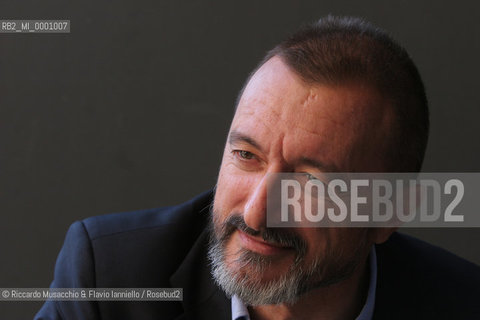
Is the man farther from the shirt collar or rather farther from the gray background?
the gray background

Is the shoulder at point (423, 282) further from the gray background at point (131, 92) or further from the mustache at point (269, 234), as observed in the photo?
the gray background at point (131, 92)

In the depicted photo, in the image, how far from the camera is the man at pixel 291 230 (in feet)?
3.36

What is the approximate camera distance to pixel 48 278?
5.20 feet

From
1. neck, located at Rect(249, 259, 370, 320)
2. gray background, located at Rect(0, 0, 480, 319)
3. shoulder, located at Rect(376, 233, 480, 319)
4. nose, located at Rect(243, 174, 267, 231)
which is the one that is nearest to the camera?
nose, located at Rect(243, 174, 267, 231)

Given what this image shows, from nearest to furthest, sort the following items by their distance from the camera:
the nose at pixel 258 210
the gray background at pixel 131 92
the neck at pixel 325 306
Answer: the nose at pixel 258 210 < the neck at pixel 325 306 < the gray background at pixel 131 92

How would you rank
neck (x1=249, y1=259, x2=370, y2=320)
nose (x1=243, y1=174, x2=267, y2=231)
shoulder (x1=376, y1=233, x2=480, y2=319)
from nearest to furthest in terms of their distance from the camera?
1. nose (x1=243, y1=174, x2=267, y2=231)
2. neck (x1=249, y1=259, x2=370, y2=320)
3. shoulder (x1=376, y1=233, x2=480, y2=319)

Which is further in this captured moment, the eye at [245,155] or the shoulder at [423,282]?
the shoulder at [423,282]

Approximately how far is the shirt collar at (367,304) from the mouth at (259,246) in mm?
116

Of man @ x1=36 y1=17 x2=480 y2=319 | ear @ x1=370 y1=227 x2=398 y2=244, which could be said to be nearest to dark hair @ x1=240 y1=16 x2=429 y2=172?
man @ x1=36 y1=17 x2=480 y2=319

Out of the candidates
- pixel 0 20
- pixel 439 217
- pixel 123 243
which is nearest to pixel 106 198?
pixel 123 243

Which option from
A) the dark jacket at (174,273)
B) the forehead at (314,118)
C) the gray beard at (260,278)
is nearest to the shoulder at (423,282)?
the dark jacket at (174,273)

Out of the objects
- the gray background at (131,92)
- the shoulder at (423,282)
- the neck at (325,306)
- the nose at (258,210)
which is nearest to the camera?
the nose at (258,210)

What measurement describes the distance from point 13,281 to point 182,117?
0.55 m

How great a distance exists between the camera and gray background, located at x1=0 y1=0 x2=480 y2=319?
1.50 m
